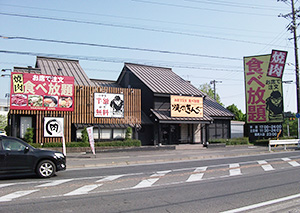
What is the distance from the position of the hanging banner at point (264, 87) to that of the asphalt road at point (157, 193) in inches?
972

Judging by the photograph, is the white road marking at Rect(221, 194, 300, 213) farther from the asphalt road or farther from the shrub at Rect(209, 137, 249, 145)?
the shrub at Rect(209, 137, 249, 145)

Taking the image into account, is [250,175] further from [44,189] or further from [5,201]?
[5,201]

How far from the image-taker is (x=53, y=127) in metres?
26.3

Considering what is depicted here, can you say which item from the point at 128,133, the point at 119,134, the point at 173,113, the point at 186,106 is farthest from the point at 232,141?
the point at 119,134

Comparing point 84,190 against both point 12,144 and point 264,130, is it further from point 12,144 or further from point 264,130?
point 264,130

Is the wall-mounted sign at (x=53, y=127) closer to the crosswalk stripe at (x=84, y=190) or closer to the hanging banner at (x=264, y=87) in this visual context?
the crosswalk stripe at (x=84, y=190)

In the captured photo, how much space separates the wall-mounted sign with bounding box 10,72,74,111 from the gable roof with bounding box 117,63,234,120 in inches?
350

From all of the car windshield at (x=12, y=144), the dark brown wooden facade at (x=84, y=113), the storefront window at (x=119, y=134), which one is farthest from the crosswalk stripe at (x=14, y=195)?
the storefront window at (x=119, y=134)

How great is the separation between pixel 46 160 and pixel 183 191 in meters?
5.72

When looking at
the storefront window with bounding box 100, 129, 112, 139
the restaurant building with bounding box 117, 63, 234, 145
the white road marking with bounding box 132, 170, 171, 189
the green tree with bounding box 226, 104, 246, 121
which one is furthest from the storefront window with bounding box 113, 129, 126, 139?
the green tree with bounding box 226, 104, 246, 121

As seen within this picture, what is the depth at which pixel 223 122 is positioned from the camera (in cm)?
3697

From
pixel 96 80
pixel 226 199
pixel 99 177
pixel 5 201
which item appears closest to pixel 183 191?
pixel 226 199

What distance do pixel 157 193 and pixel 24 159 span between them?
5.55 meters

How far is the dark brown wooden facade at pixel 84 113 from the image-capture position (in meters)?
25.8
